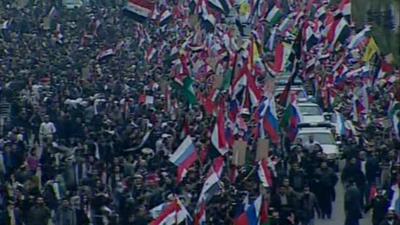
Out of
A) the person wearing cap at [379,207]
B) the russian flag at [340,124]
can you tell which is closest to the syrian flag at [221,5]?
the russian flag at [340,124]

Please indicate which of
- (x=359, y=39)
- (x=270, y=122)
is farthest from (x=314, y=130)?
(x=359, y=39)

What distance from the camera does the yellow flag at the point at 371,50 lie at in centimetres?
3447

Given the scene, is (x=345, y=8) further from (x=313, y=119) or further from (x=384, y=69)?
(x=313, y=119)

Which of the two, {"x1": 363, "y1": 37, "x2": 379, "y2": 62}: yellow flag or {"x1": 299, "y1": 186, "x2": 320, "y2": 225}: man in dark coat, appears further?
{"x1": 363, "y1": 37, "x2": 379, "y2": 62}: yellow flag

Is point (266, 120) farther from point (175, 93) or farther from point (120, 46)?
point (120, 46)

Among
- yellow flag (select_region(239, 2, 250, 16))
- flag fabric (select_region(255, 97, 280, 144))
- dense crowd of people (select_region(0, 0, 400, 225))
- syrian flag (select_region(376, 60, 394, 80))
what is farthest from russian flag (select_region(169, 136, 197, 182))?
yellow flag (select_region(239, 2, 250, 16))

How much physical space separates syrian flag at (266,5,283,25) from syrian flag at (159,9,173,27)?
3307 millimetres

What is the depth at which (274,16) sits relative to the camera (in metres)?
42.9

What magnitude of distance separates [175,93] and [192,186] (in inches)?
407

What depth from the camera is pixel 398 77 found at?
32.7m

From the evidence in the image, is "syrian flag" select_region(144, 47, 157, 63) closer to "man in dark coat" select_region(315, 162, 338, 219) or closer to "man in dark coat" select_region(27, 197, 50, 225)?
"man in dark coat" select_region(315, 162, 338, 219)

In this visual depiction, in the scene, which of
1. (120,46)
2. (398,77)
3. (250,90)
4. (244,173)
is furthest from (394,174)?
(120,46)

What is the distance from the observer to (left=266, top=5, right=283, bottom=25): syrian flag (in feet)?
138

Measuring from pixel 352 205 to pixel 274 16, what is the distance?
19.7 meters
